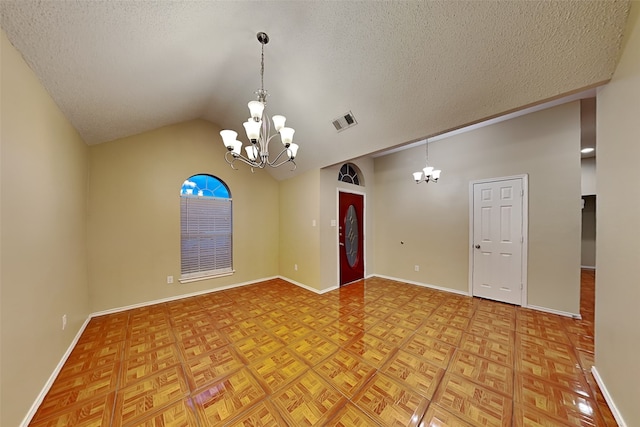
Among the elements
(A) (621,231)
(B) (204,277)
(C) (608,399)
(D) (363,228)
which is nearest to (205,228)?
(B) (204,277)

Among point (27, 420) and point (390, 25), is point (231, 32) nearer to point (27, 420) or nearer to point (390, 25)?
point (390, 25)

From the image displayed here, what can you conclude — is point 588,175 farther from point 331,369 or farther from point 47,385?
point 47,385

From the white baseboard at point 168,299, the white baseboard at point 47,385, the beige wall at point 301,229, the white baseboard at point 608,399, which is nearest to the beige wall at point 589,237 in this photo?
the white baseboard at point 608,399

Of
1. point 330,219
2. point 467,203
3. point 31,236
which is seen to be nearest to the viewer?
point 31,236

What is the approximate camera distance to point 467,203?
3625 millimetres

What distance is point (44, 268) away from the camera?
5.63 ft

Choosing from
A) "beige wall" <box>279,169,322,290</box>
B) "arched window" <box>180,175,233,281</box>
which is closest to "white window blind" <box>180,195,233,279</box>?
"arched window" <box>180,175,233,281</box>

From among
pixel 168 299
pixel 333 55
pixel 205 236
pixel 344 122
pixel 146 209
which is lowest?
pixel 168 299

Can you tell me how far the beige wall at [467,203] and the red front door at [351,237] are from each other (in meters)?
0.49

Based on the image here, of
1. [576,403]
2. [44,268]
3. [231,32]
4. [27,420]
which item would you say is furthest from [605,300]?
[44,268]

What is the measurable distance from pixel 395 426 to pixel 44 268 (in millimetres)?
2859

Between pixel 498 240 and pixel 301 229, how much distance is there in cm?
327

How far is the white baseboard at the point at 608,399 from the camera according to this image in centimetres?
134

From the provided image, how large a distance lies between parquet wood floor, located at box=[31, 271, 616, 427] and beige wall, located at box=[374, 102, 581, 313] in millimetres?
693
